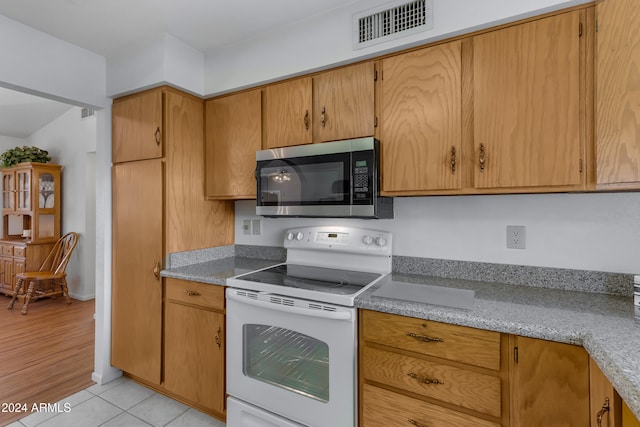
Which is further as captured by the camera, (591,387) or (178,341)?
(178,341)

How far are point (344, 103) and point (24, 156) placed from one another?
202 inches

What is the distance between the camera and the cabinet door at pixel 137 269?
7.04 feet

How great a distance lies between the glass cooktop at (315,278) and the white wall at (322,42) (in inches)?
48.3

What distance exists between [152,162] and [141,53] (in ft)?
2.49

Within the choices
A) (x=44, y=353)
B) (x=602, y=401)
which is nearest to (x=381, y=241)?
(x=602, y=401)

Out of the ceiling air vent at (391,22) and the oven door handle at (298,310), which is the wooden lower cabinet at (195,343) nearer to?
the oven door handle at (298,310)

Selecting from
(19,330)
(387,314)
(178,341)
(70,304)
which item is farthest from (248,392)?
(70,304)

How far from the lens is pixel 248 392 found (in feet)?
5.68

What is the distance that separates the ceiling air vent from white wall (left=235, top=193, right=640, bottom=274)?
90cm

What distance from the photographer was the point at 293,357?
5.39 ft

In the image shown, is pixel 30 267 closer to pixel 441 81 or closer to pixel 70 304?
pixel 70 304

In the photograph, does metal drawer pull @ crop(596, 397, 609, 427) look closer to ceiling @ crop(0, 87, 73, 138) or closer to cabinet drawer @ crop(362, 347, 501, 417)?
cabinet drawer @ crop(362, 347, 501, 417)

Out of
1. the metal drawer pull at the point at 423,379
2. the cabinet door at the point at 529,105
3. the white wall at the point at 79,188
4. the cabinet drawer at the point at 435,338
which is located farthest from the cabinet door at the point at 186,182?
the white wall at the point at 79,188

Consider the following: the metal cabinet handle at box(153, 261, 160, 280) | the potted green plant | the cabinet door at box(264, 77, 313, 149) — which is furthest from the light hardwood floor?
the cabinet door at box(264, 77, 313, 149)
